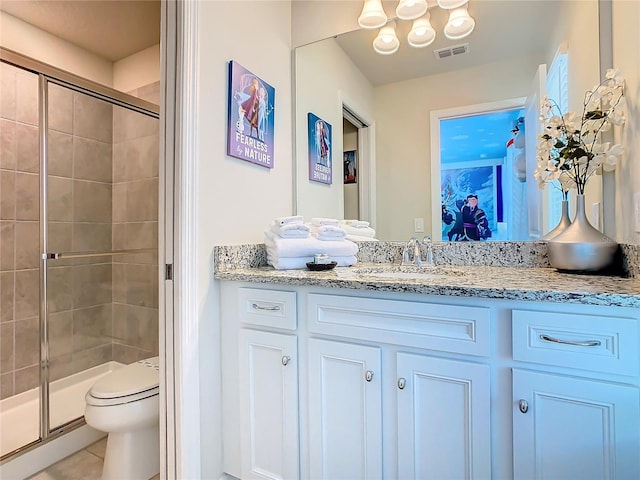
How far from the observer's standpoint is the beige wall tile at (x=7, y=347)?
77.9 inches

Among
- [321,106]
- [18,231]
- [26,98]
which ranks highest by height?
[26,98]

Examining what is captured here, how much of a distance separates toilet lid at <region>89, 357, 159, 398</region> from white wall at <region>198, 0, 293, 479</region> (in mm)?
379

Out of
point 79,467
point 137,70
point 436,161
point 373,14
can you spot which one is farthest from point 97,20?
point 79,467

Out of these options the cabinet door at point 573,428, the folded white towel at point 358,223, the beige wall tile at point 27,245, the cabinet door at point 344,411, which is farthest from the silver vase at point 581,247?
the beige wall tile at point 27,245

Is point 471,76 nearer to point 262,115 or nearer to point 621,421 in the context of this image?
point 262,115

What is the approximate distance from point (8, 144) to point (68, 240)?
64 cm

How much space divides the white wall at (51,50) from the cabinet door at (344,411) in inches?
94.6

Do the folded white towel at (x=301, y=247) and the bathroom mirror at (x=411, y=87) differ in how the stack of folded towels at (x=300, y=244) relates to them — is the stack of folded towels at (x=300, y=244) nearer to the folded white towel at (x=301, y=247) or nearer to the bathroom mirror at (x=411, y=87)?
the folded white towel at (x=301, y=247)

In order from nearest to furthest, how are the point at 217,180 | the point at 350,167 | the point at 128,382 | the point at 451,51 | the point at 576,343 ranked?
the point at 576,343 < the point at 217,180 < the point at 128,382 < the point at 451,51 < the point at 350,167

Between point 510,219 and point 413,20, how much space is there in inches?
42.7

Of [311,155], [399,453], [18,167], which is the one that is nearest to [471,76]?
[311,155]

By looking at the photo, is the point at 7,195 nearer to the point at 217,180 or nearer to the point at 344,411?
the point at 217,180

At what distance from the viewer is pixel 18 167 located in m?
2.04

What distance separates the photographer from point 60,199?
86.4 inches
